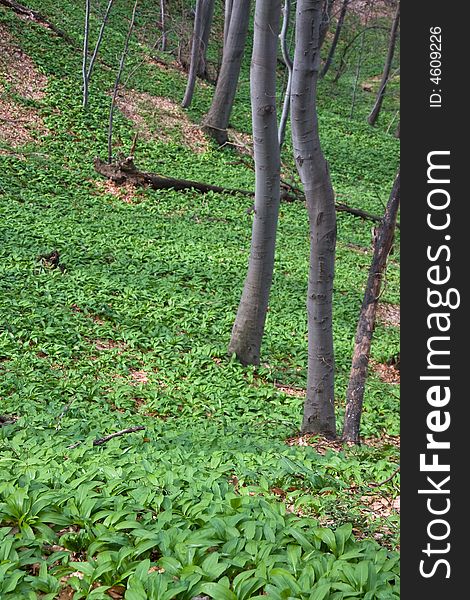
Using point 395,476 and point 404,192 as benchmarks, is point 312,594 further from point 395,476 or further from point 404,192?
point 395,476

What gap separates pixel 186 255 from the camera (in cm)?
1300

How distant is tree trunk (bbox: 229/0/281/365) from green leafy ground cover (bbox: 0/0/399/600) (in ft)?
1.40

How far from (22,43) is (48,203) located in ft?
29.8

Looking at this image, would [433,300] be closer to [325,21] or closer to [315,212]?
[315,212]

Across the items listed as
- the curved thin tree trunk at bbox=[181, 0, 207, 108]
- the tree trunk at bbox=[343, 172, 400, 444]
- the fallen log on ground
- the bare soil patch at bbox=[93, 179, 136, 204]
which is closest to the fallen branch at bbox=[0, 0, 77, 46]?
the curved thin tree trunk at bbox=[181, 0, 207, 108]

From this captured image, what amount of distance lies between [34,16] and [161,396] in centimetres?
1939

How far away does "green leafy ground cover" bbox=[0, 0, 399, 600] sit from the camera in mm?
3279

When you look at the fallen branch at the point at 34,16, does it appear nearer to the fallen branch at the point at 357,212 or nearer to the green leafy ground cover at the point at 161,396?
the green leafy ground cover at the point at 161,396

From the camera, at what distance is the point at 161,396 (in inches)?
307

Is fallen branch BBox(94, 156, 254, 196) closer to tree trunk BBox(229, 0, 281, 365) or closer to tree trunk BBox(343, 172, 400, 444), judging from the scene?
tree trunk BBox(229, 0, 281, 365)

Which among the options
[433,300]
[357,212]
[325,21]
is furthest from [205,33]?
[433,300]

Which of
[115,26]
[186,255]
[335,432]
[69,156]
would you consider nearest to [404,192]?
[335,432]

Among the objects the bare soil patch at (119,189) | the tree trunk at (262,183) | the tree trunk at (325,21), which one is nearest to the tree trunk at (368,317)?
the tree trunk at (325,21)

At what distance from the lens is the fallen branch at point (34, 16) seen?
22886 millimetres
